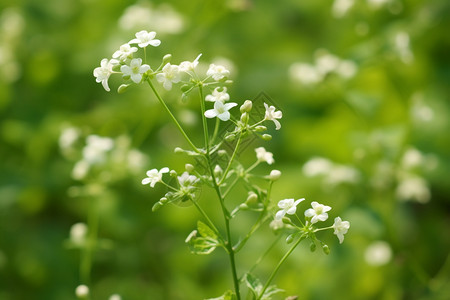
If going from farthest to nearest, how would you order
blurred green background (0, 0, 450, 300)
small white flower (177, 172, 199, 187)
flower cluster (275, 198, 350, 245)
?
blurred green background (0, 0, 450, 300)
small white flower (177, 172, 199, 187)
flower cluster (275, 198, 350, 245)

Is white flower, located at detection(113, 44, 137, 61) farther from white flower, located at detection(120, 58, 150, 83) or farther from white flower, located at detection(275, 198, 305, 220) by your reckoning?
white flower, located at detection(275, 198, 305, 220)

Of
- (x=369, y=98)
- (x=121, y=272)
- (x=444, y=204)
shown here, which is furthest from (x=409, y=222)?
(x=121, y=272)

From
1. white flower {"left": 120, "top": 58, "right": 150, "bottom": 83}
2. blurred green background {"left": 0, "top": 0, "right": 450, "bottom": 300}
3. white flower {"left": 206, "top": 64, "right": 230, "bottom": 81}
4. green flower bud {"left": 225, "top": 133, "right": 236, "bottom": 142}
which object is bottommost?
green flower bud {"left": 225, "top": 133, "right": 236, "bottom": 142}

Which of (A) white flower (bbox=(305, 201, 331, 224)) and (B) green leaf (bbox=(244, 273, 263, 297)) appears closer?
(A) white flower (bbox=(305, 201, 331, 224))

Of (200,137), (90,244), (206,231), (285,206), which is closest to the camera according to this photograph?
(285,206)

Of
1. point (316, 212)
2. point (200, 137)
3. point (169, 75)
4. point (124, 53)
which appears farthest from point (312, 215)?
point (200, 137)

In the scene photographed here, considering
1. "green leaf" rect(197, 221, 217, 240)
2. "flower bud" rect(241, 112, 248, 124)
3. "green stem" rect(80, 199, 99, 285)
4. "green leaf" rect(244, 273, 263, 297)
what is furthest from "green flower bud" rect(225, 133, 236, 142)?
"green stem" rect(80, 199, 99, 285)

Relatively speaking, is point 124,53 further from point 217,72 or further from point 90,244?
point 90,244

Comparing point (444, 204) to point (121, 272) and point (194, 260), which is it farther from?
point (121, 272)
